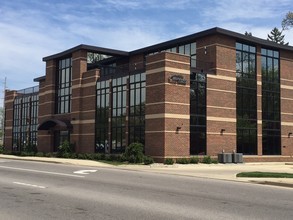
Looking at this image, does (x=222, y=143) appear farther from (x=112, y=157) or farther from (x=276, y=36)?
Result: (x=276, y=36)

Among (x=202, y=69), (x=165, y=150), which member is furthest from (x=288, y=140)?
(x=165, y=150)

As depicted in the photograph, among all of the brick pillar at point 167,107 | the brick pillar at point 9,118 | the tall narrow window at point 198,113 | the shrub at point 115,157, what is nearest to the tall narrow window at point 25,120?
the brick pillar at point 9,118

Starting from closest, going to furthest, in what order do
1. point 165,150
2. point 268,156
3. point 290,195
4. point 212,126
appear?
point 290,195 → point 165,150 → point 212,126 → point 268,156

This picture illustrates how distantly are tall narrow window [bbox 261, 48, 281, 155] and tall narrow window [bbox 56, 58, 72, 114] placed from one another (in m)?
20.2

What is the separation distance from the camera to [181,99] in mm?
34250

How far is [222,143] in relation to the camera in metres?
36.9

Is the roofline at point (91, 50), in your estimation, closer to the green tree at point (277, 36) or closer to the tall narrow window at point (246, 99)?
the tall narrow window at point (246, 99)

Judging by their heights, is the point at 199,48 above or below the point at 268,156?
above

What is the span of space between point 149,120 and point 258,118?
11.7 metres

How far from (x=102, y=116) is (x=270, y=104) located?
16.4 m

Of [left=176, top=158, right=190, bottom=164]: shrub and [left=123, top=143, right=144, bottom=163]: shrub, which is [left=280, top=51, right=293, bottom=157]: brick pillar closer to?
[left=176, top=158, right=190, bottom=164]: shrub

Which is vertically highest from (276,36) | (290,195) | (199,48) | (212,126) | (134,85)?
(276,36)

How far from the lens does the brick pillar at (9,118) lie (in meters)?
58.8

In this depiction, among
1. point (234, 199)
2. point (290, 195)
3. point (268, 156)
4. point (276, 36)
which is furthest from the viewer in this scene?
point (276, 36)
